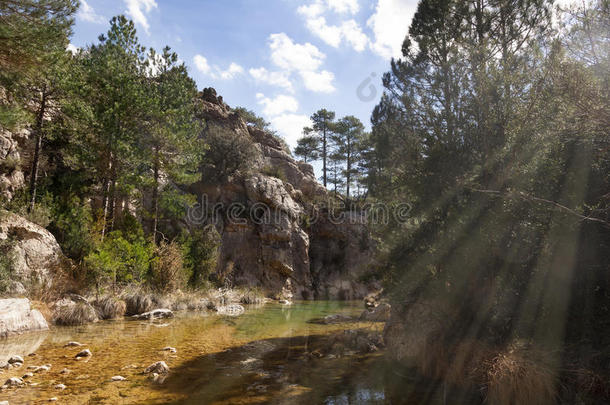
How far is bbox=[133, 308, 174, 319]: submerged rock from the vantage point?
13.2 meters

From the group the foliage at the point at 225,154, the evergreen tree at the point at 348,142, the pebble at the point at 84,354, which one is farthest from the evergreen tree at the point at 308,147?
the pebble at the point at 84,354

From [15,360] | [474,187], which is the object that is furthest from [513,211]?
[15,360]

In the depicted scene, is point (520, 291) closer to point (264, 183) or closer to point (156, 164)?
point (156, 164)

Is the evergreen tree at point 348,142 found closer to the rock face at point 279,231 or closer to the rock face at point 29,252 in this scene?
the rock face at point 279,231

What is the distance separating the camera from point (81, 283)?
44.0 ft

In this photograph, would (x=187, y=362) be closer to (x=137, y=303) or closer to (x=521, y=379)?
(x=521, y=379)

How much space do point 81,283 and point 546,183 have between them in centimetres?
1515

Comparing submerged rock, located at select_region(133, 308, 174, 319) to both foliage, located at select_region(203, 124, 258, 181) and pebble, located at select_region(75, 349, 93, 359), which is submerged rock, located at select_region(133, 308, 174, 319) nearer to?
pebble, located at select_region(75, 349, 93, 359)

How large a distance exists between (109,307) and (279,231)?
54.1 ft

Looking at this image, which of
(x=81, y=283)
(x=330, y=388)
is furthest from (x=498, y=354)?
(x=81, y=283)

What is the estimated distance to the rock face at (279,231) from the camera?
27031 mm

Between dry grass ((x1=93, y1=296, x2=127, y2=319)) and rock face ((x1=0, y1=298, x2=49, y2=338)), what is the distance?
265 cm
